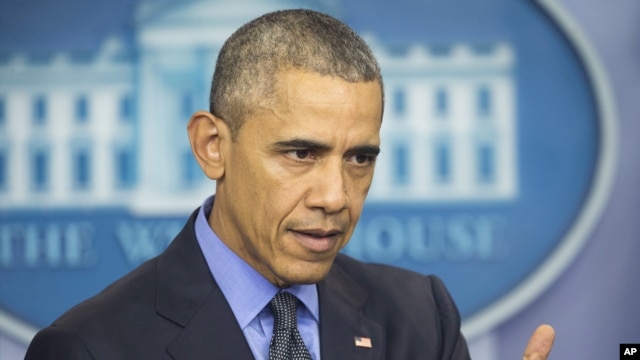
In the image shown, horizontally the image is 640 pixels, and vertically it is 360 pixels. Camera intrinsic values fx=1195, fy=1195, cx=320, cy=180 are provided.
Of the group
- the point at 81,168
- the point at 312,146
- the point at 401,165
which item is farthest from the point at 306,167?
the point at 81,168

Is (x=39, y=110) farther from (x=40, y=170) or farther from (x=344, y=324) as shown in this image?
(x=344, y=324)

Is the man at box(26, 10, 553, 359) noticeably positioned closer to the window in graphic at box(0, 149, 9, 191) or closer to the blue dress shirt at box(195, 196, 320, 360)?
the blue dress shirt at box(195, 196, 320, 360)

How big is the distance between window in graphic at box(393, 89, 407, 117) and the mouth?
1.13m

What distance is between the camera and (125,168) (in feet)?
10.3

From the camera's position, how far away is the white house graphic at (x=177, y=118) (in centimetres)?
313

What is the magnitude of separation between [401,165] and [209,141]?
104 centimetres

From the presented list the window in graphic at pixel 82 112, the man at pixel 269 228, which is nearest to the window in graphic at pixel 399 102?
the window in graphic at pixel 82 112

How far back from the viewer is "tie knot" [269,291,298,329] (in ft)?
7.13

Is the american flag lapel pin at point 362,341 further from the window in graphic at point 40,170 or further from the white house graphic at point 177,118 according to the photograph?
the window in graphic at point 40,170

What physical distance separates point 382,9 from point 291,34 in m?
1.15

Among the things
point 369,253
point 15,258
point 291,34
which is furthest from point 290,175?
point 15,258

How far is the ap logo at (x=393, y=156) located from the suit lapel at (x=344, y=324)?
2.52 feet

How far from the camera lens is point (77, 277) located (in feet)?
10.3

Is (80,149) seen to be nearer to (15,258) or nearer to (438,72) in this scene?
(15,258)
